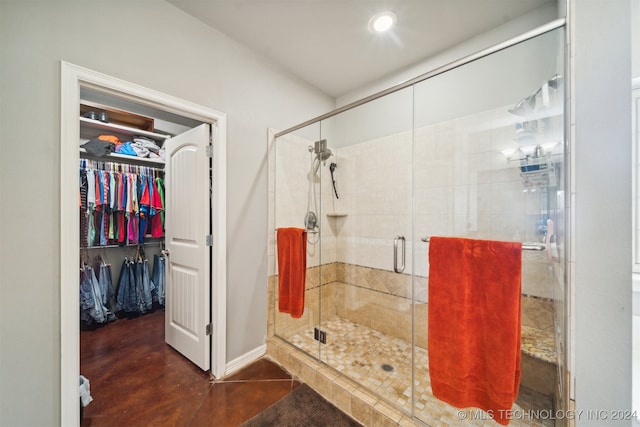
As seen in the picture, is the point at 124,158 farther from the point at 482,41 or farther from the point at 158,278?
the point at 482,41

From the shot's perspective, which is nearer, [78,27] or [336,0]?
[78,27]

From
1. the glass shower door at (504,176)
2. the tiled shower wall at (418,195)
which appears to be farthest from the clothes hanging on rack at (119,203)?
the glass shower door at (504,176)

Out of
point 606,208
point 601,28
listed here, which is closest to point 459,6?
point 601,28

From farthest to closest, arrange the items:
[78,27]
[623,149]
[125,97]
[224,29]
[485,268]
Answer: [224,29], [125,97], [78,27], [485,268], [623,149]

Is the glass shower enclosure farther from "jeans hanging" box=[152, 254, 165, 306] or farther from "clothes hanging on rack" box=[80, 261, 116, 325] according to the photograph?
"clothes hanging on rack" box=[80, 261, 116, 325]

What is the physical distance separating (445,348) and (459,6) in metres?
2.17

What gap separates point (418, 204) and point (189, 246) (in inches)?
78.0

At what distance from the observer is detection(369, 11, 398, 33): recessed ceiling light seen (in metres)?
1.72

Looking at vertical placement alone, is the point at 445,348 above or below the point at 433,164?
below

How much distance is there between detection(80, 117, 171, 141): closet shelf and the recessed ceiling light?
277 centimetres

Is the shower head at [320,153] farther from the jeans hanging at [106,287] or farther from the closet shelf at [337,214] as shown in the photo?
the jeans hanging at [106,287]

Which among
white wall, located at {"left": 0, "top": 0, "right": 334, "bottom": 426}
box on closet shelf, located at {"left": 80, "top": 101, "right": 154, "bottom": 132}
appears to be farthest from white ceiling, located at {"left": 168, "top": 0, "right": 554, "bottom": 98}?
box on closet shelf, located at {"left": 80, "top": 101, "right": 154, "bottom": 132}

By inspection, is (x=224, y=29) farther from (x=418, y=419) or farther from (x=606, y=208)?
(x=418, y=419)

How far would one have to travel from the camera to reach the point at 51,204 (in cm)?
121
